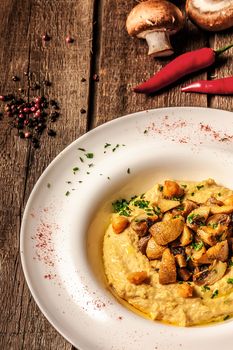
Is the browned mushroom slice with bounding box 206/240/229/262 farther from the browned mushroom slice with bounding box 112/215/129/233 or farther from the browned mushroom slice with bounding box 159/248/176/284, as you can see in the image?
the browned mushroom slice with bounding box 112/215/129/233

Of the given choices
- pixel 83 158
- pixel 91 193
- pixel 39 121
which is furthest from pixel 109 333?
pixel 39 121

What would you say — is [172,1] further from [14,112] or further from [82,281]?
[82,281]

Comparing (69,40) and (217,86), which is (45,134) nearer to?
(69,40)

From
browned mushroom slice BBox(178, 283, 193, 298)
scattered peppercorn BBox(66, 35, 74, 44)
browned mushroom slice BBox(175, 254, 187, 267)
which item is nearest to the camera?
browned mushroom slice BBox(178, 283, 193, 298)

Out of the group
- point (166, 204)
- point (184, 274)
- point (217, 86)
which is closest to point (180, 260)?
point (184, 274)

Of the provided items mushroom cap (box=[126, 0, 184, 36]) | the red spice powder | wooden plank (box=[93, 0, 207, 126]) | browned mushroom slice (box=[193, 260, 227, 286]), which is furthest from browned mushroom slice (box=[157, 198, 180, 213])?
mushroom cap (box=[126, 0, 184, 36])

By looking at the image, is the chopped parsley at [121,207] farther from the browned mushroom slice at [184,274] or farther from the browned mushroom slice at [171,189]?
the browned mushroom slice at [184,274]

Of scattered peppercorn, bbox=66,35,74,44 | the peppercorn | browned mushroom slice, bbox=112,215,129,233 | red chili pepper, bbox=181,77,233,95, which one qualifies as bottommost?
browned mushroom slice, bbox=112,215,129,233
